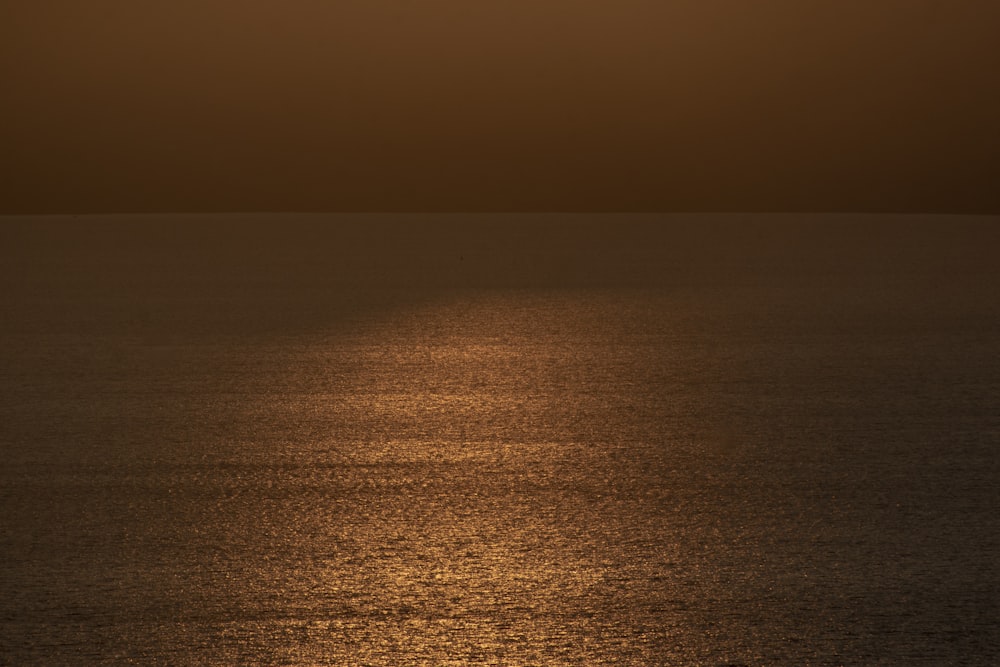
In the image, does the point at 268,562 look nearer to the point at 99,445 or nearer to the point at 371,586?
the point at 371,586

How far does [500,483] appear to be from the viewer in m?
1.73

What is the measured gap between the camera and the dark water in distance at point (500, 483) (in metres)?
1.18

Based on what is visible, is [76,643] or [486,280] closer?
[76,643]

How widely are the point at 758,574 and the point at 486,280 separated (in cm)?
371

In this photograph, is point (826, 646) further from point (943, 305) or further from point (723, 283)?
point (723, 283)

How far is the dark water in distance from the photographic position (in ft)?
3.86

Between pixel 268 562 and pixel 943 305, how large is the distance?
3.25 m

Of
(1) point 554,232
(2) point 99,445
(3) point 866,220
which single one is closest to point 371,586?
(2) point 99,445

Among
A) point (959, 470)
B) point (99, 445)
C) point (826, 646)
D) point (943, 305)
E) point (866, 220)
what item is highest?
point (866, 220)

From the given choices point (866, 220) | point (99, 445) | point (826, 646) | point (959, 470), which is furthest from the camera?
point (866, 220)

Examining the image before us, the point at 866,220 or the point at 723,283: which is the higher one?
the point at 866,220

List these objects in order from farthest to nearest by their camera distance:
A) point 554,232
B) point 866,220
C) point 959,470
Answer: point 866,220 → point 554,232 → point 959,470

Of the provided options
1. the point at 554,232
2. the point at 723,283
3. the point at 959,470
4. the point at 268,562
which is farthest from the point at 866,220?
the point at 268,562

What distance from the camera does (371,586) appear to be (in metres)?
1.29
